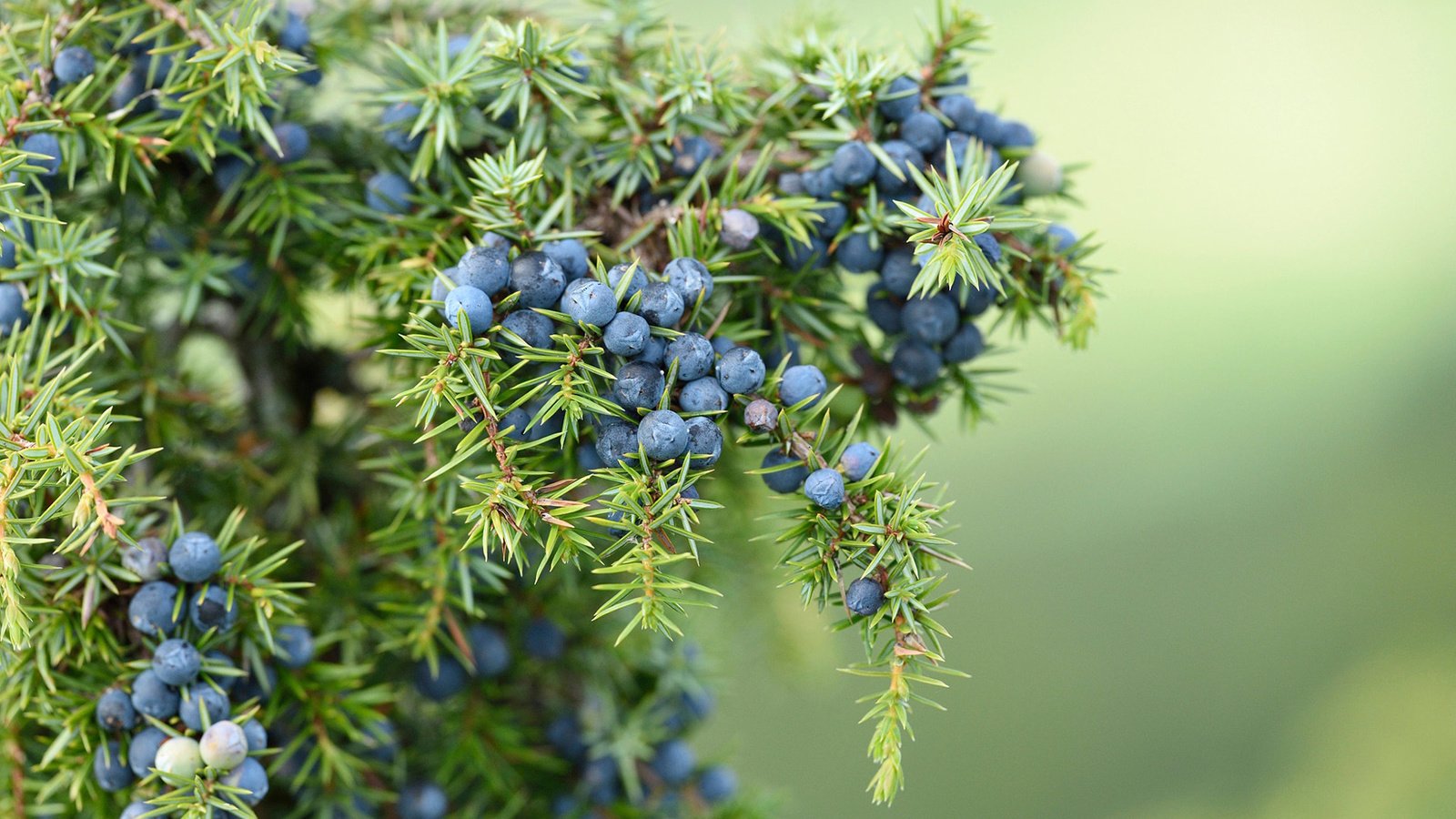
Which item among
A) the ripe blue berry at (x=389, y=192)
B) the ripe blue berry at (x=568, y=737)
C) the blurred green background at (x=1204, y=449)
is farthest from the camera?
the blurred green background at (x=1204, y=449)

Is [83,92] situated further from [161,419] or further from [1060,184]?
[1060,184]

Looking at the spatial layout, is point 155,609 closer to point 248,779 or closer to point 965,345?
point 248,779

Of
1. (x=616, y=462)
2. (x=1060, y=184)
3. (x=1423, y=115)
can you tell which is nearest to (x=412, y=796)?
(x=616, y=462)

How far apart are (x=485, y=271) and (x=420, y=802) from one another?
282 mm

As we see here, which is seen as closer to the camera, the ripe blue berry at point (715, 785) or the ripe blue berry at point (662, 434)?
the ripe blue berry at point (662, 434)

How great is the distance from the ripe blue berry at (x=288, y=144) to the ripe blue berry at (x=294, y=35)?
3 centimetres

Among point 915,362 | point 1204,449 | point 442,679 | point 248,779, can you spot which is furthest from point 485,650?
point 1204,449

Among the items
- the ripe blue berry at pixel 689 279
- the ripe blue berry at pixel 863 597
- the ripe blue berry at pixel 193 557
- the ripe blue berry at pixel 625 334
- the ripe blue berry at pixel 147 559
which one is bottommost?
the ripe blue berry at pixel 147 559

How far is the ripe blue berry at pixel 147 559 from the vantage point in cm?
35

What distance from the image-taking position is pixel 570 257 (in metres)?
0.34

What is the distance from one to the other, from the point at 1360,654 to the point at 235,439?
40.4 inches

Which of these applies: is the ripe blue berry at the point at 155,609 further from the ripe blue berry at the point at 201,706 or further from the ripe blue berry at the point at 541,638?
the ripe blue berry at the point at 541,638

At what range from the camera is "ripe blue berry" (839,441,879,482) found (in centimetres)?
33

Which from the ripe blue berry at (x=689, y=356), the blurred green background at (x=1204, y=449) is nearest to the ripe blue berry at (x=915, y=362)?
the ripe blue berry at (x=689, y=356)
